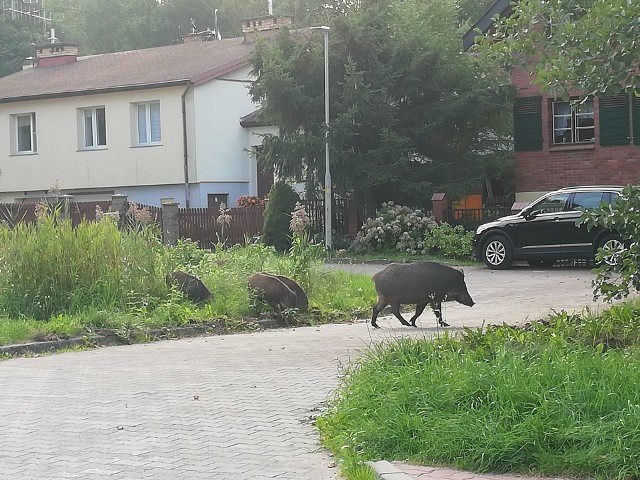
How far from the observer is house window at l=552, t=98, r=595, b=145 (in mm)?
29609

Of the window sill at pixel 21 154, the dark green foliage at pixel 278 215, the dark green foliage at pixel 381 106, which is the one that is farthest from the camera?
the window sill at pixel 21 154

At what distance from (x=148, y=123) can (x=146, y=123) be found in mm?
128

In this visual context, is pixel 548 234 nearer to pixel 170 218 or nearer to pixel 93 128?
pixel 170 218

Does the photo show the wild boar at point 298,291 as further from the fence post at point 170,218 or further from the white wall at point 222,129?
the white wall at point 222,129

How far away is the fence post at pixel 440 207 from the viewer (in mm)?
28938

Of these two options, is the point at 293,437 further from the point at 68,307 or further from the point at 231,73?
the point at 231,73

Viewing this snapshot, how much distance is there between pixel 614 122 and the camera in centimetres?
2881

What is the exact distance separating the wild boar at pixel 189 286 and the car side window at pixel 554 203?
34.1 ft

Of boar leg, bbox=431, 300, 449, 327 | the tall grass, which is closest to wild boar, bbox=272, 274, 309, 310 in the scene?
the tall grass

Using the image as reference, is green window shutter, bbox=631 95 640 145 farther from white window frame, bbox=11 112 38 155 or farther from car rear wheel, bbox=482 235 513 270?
white window frame, bbox=11 112 38 155

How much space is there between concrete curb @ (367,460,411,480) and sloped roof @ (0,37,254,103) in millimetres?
31802

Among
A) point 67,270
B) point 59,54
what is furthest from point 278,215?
point 59,54

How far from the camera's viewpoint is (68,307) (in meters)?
14.8

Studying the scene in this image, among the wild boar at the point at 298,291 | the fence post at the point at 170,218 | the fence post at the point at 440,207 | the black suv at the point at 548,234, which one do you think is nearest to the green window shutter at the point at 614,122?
the fence post at the point at 440,207
